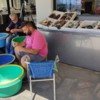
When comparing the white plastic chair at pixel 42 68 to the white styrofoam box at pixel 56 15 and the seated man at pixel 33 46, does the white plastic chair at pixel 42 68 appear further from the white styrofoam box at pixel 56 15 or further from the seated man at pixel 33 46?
the white styrofoam box at pixel 56 15

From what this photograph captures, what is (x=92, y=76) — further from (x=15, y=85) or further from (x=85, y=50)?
(x=15, y=85)

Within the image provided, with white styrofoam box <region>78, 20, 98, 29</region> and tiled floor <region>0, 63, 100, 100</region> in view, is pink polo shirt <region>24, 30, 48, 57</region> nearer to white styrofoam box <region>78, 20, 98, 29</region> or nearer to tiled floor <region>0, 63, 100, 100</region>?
tiled floor <region>0, 63, 100, 100</region>

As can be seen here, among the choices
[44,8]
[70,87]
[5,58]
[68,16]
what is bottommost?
[70,87]

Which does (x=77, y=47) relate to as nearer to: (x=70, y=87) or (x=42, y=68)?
(x=70, y=87)

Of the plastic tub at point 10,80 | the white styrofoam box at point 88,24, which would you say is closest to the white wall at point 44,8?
the white styrofoam box at point 88,24

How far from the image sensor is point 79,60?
3.18m

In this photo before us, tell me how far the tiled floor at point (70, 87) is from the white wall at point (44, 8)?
139 centimetres

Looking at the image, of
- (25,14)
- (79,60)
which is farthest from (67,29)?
(25,14)

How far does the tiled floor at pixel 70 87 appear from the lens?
7.84 ft

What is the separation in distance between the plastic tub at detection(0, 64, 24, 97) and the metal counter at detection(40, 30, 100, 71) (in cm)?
100

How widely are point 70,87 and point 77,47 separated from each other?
815 mm

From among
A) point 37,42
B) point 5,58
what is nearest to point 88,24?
point 37,42

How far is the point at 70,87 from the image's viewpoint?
2.60 metres

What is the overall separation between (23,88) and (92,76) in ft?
3.70
